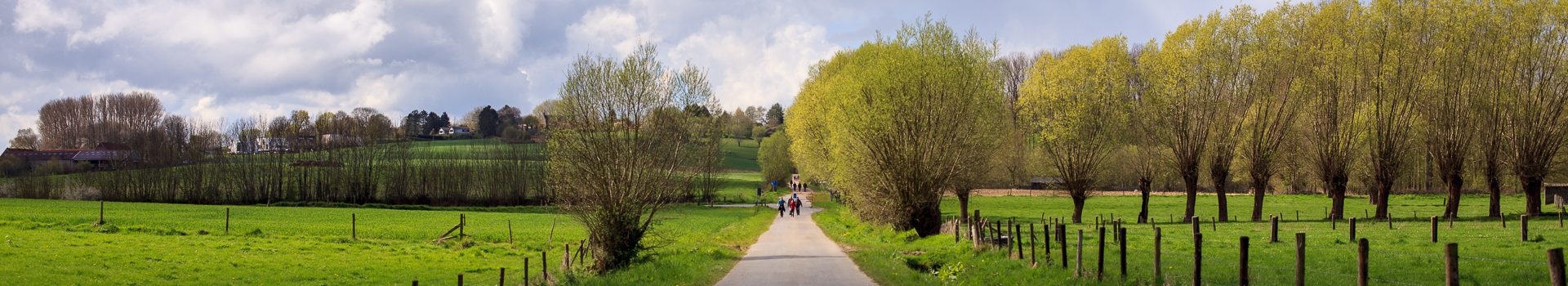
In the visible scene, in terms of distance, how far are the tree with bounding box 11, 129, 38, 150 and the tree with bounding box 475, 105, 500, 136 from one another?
59751mm

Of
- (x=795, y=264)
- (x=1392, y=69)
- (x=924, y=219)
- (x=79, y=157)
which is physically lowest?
(x=795, y=264)

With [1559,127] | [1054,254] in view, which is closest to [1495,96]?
[1559,127]

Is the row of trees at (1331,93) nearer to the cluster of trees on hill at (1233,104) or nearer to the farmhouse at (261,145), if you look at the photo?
the cluster of trees on hill at (1233,104)

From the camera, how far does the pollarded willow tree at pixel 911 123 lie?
31.6 m

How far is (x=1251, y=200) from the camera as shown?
72.8 metres

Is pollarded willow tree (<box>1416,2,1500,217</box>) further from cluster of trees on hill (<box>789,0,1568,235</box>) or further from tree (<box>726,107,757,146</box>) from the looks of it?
tree (<box>726,107,757,146</box>)

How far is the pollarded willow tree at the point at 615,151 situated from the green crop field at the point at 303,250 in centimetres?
96

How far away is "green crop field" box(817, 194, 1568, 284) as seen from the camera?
17.6 metres

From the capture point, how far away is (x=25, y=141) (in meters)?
130

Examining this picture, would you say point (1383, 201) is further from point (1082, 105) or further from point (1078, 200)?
point (1082, 105)

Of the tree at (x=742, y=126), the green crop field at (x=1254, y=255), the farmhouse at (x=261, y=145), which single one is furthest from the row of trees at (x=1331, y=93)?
the tree at (x=742, y=126)

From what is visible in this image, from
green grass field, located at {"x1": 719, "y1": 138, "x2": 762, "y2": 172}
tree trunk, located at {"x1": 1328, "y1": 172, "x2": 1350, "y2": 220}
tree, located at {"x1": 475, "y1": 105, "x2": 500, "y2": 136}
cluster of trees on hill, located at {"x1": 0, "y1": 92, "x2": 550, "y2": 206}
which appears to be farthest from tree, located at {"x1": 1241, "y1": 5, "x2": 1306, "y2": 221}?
tree, located at {"x1": 475, "y1": 105, "x2": 500, "y2": 136}

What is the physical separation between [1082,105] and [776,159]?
58600 millimetres

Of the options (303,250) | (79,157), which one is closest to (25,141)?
(79,157)
